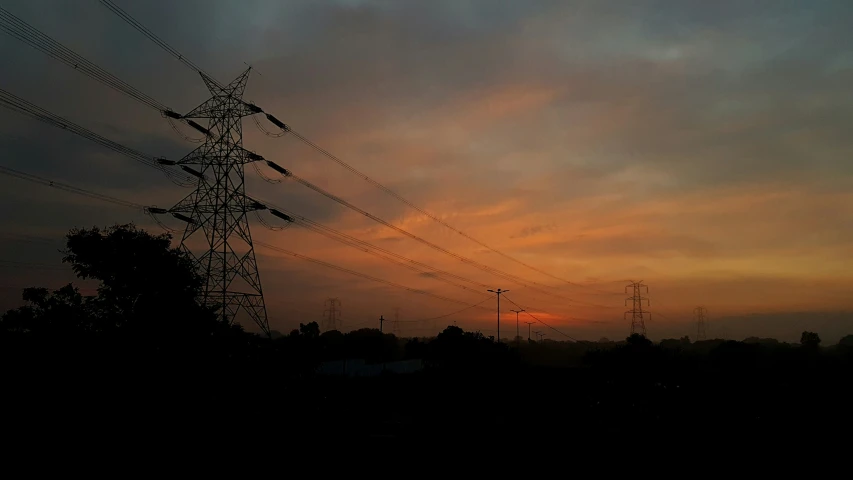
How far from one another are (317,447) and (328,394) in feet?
101

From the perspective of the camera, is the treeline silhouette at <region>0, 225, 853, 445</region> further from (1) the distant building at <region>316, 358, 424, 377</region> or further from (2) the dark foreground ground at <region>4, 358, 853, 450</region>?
(1) the distant building at <region>316, 358, 424, 377</region>

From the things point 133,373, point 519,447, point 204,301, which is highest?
point 204,301

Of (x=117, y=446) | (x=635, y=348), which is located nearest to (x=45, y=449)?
(x=117, y=446)

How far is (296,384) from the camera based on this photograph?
54.2 metres

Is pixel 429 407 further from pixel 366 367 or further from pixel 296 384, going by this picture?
pixel 366 367

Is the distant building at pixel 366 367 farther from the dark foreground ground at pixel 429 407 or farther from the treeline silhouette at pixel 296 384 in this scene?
the dark foreground ground at pixel 429 407

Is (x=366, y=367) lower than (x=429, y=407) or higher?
higher

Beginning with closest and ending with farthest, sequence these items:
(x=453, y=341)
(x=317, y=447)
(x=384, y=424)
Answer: (x=317, y=447)
(x=384, y=424)
(x=453, y=341)

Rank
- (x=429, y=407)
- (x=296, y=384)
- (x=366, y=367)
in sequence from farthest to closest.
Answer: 1. (x=366, y=367)
2. (x=429, y=407)
3. (x=296, y=384)

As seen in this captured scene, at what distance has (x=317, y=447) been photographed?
36.5 metres

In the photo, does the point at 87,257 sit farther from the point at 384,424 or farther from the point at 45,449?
the point at 384,424

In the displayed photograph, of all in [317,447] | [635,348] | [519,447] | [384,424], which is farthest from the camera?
[635,348]

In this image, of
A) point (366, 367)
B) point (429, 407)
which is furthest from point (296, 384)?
point (366, 367)

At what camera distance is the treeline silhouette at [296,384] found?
104ft
